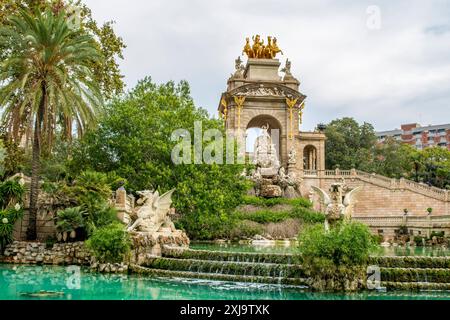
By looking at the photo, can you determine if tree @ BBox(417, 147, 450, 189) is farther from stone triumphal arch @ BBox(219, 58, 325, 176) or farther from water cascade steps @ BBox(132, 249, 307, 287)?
water cascade steps @ BBox(132, 249, 307, 287)

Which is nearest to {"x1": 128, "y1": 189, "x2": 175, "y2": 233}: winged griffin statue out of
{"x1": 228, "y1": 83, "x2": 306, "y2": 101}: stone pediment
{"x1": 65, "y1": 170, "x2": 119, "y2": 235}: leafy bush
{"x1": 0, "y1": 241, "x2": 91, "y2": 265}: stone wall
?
{"x1": 65, "y1": 170, "x2": 119, "y2": 235}: leafy bush

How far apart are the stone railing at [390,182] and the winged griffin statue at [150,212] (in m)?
27.1

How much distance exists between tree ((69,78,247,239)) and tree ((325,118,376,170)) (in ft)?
104

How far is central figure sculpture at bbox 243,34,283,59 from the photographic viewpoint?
50031mm

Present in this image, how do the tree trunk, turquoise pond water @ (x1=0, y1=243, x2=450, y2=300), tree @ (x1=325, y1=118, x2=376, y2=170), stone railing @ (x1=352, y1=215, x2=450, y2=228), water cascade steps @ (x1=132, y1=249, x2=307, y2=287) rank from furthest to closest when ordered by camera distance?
tree @ (x1=325, y1=118, x2=376, y2=170) < stone railing @ (x1=352, y1=215, x2=450, y2=228) < the tree trunk < water cascade steps @ (x1=132, y1=249, x2=307, y2=287) < turquoise pond water @ (x1=0, y1=243, x2=450, y2=300)

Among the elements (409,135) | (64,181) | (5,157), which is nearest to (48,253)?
(64,181)

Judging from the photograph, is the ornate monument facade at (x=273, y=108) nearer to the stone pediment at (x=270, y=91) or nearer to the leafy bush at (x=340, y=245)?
the stone pediment at (x=270, y=91)

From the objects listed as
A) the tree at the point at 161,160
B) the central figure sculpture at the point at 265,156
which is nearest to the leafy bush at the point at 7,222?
the tree at the point at 161,160

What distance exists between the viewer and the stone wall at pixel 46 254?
57.9 ft

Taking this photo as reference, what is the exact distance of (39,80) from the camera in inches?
747

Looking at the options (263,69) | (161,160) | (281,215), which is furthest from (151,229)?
(263,69)
